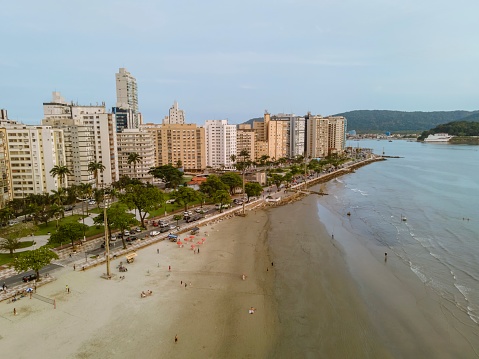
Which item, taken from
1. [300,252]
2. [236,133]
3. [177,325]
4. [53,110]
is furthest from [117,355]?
[236,133]

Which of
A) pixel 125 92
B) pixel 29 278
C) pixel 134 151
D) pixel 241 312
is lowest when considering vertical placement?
pixel 241 312

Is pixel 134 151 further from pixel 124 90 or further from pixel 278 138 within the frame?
pixel 124 90

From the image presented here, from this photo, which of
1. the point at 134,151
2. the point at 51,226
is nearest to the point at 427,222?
the point at 51,226

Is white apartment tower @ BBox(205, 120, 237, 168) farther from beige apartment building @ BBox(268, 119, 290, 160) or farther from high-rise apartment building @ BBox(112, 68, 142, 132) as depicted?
high-rise apartment building @ BBox(112, 68, 142, 132)

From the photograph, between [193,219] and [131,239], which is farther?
[193,219]

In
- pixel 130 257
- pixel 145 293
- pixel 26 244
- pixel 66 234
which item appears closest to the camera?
pixel 145 293

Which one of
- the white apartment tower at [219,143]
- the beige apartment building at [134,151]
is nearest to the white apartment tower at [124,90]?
the white apartment tower at [219,143]

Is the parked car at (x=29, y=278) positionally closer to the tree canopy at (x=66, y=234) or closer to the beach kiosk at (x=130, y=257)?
the tree canopy at (x=66, y=234)
